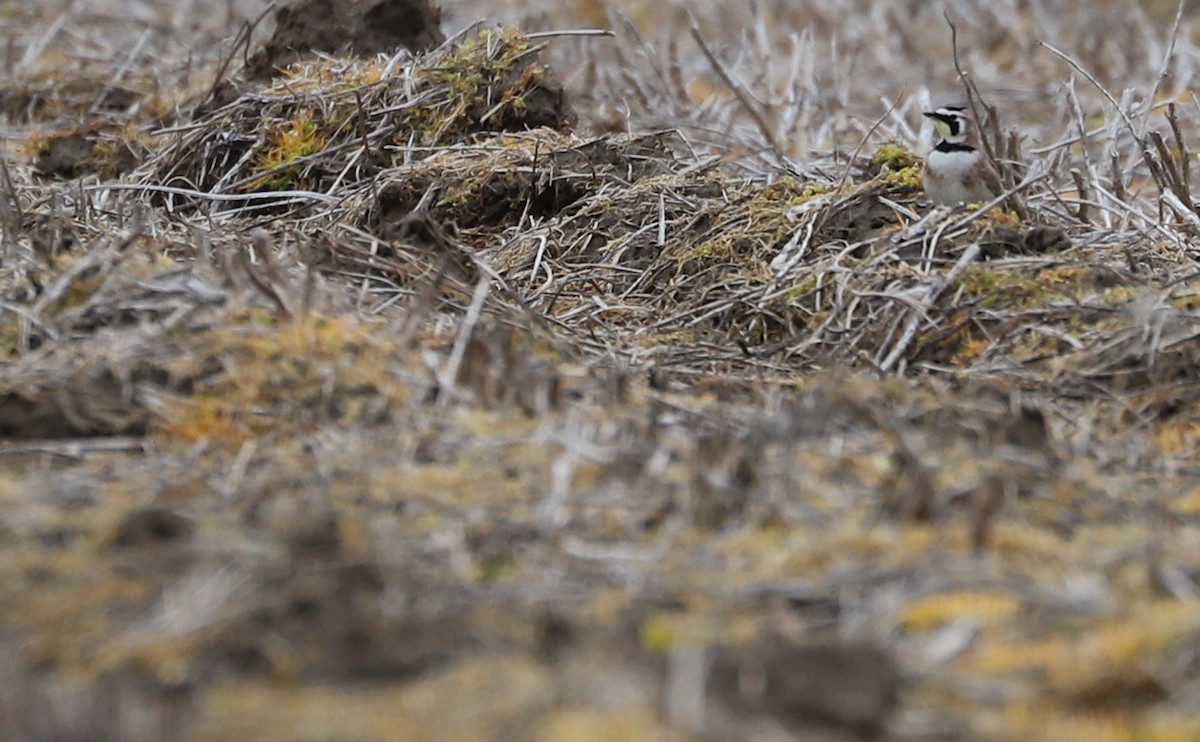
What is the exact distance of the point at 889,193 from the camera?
5629mm

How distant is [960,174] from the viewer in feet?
17.8

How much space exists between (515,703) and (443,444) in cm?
110

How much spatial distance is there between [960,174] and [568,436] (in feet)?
8.21

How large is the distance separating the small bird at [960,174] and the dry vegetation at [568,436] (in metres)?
0.14

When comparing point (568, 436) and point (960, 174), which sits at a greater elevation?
point (568, 436)

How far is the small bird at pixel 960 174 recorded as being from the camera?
212 inches

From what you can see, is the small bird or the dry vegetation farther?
the small bird

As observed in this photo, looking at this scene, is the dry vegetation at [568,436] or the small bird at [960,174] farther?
the small bird at [960,174]

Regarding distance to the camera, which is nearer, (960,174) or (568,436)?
(568,436)

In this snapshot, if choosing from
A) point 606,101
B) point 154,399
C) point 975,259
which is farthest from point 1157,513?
point 606,101

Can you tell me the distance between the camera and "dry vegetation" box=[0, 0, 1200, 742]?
2.57m

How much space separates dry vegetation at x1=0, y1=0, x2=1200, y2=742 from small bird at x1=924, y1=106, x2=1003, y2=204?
0.47 ft

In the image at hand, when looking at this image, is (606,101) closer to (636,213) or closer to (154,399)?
(636,213)

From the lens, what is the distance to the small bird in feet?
17.7
